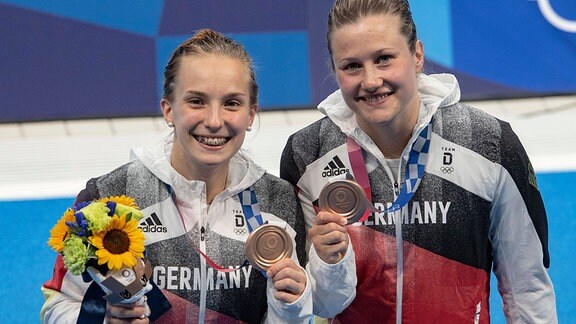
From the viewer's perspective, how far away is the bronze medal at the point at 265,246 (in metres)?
3.18

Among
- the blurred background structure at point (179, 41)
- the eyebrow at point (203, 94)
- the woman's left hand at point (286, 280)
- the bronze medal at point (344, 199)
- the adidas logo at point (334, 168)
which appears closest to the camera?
the woman's left hand at point (286, 280)

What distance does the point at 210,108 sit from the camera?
11.0ft

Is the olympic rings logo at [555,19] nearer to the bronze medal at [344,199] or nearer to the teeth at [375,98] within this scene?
the teeth at [375,98]

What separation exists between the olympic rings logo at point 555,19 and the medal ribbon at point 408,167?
14.0ft

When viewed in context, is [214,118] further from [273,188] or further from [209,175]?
[273,188]

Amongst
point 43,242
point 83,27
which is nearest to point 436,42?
point 83,27

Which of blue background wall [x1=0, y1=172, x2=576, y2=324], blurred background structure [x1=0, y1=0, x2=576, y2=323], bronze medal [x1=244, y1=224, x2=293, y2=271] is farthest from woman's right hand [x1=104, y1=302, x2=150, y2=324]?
blurred background structure [x1=0, y1=0, x2=576, y2=323]

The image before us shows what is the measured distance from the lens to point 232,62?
3.42 m

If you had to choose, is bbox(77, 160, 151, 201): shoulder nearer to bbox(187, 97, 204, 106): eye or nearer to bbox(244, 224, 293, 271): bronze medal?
bbox(187, 97, 204, 106): eye

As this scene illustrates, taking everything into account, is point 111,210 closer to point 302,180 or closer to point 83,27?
point 302,180

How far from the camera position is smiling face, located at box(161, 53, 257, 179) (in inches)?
131

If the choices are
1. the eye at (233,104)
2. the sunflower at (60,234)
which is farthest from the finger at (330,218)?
the sunflower at (60,234)

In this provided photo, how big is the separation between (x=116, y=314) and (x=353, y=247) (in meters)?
0.88

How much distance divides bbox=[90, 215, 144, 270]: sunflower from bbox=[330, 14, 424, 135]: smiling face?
83cm
